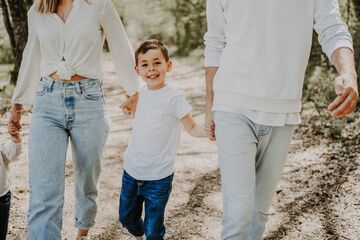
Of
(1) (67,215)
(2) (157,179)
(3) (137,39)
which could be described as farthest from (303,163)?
(3) (137,39)

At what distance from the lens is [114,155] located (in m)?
7.06

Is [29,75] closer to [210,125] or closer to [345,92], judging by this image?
[210,125]

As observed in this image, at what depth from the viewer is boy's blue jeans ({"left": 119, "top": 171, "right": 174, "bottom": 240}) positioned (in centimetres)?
339

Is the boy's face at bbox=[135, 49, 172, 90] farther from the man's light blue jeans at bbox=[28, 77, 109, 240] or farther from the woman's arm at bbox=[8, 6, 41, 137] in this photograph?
the woman's arm at bbox=[8, 6, 41, 137]

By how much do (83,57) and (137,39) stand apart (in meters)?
18.5

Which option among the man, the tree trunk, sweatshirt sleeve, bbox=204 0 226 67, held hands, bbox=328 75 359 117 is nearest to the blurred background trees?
the tree trunk

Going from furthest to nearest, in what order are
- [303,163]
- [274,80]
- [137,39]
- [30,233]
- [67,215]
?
[137,39], [303,163], [67,215], [30,233], [274,80]

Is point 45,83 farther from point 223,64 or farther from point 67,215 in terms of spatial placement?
point 67,215

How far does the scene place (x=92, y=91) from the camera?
3.30 meters

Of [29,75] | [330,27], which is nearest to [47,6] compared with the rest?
[29,75]

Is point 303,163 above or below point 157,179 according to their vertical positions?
below

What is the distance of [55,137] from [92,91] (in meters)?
0.36

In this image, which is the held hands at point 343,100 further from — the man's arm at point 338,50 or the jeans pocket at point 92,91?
the jeans pocket at point 92,91

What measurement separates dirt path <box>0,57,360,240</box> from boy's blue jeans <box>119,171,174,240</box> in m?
1.01
